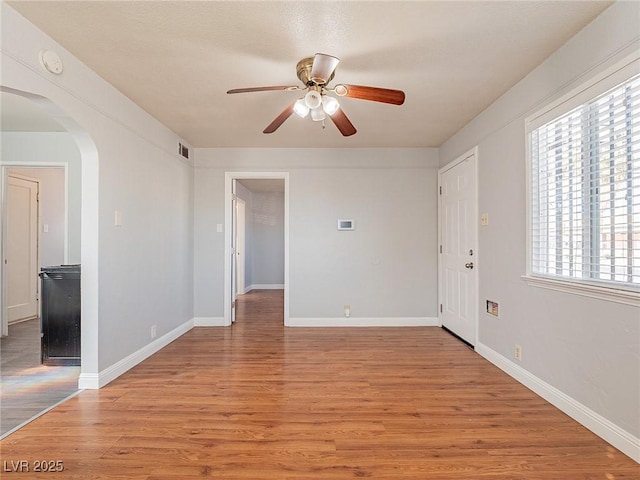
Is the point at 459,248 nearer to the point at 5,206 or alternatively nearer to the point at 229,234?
the point at 229,234

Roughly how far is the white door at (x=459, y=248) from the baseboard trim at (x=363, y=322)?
27 centimetres

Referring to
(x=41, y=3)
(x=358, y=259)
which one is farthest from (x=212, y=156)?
(x=41, y=3)

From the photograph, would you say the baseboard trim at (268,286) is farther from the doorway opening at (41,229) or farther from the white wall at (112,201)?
the white wall at (112,201)

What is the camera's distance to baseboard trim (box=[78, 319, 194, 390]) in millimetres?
2639

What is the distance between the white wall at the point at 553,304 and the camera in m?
1.84

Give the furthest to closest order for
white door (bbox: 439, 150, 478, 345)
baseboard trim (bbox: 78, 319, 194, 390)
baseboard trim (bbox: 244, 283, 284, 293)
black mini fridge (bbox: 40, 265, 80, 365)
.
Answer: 1. baseboard trim (bbox: 244, 283, 284, 293)
2. white door (bbox: 439, 150, 478, 345)
3. black mini fridge (bbox: 40, 265, 80, 365)
4. baseboard trim (bbox: 78, 319, 194, 390)

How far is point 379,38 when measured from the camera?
7.06 feet

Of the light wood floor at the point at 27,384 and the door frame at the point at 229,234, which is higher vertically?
the door frame at the point at 229,234

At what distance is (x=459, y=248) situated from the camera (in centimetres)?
400

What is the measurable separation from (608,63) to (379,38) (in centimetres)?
132

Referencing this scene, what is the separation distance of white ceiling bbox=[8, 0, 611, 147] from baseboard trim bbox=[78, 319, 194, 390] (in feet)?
7.72

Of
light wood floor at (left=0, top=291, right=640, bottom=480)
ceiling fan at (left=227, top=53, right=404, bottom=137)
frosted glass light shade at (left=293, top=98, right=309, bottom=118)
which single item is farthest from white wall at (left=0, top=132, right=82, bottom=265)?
frosted glass light shade at (left=293, top=98, right=309, bottom=118)

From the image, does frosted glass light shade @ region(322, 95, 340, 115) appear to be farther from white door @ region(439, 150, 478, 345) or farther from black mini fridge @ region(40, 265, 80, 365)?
black mini fridge @ region(40, 265, 80, 365)

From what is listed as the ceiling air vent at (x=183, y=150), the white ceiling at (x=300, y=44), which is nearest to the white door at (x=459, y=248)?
the white ceiling at (x=300, y=44)
